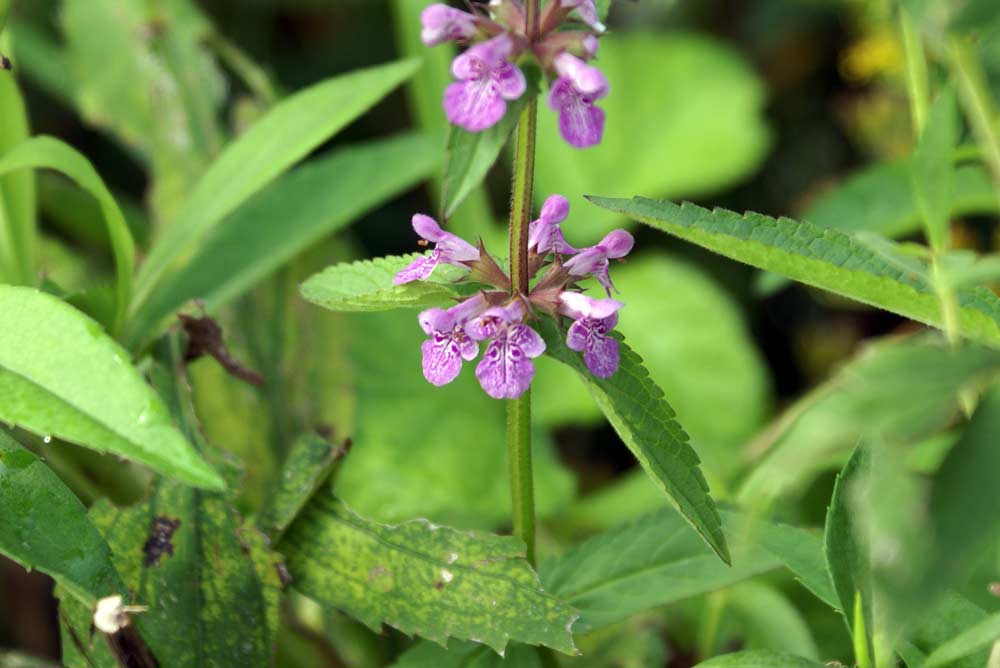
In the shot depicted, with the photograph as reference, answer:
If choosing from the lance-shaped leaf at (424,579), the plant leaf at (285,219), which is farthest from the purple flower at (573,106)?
the plant leaf at (285,219)

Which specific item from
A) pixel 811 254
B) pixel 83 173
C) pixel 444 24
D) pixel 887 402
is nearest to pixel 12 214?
pixel 83 173

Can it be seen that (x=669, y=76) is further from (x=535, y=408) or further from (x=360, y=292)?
(x=360, y=292)

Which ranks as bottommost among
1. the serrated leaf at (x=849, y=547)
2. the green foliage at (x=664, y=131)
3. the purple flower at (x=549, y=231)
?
the serrated leaf at (x=849, y=547)

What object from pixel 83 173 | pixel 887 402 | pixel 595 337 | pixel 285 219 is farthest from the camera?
pixel 285 219

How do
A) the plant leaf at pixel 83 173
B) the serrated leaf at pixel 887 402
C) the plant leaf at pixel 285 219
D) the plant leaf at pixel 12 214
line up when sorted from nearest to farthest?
the serrated leaf at pixel 887 402 → the plant leaf at pixel 83 173 → the plant leaf at pixel 12 214 → the plant leaf at pixel 285 219

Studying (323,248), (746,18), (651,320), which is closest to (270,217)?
(323,248)

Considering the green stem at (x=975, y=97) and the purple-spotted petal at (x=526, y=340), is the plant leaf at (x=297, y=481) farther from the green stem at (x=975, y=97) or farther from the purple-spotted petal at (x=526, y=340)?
the green stem at (x=975, y=97)

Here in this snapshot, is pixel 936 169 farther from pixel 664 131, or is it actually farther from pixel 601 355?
pixel 664 131
